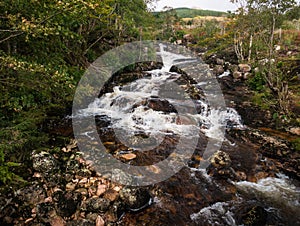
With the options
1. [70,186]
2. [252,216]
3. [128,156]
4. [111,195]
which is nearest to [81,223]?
[111,195]

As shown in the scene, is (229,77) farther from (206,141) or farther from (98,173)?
(98,173)

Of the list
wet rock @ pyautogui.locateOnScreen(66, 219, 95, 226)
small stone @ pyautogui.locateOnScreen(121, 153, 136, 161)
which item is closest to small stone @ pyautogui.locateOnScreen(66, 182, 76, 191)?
wet rock @ pyautogui.locateOnScreen(66, 219, 95, 226)

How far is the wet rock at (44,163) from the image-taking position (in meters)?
4.94

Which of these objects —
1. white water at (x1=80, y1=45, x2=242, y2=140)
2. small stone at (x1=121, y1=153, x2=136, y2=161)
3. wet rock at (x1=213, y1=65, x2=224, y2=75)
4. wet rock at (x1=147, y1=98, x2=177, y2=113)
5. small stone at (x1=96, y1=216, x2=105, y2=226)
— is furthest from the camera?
wet rock at (x1=213, y1=65, x2=224, y2=75)

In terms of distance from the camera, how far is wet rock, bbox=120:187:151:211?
454 cm

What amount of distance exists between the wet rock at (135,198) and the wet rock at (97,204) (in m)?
0.35

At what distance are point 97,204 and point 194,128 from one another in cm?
583

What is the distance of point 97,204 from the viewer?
4.34 metres

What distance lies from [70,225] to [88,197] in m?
0.73

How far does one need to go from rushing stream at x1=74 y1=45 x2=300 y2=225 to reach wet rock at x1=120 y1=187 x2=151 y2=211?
1.23 ft

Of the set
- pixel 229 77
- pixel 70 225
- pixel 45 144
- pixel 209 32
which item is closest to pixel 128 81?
pixel 229 77

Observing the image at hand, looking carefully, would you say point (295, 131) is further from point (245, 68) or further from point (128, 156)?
point (245, 68)

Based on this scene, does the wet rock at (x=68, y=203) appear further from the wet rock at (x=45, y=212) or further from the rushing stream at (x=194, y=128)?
the rushing stream at (x=194, y=128)

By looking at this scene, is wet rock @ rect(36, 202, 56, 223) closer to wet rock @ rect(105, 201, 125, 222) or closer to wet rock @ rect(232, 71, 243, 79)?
wet rock @ rect(105, 201, 125, 222)
